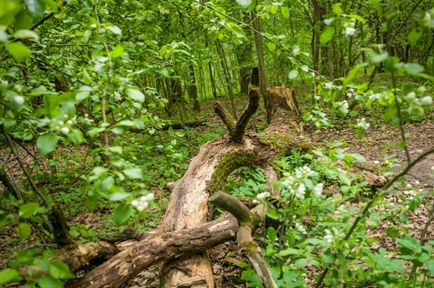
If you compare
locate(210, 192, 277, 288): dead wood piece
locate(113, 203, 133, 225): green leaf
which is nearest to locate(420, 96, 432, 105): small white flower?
locate(210, 192, 277, 288): dead wood piece

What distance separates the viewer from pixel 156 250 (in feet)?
9.58

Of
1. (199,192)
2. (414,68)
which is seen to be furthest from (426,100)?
(199,192)

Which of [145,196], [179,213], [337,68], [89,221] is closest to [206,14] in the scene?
[179,213]

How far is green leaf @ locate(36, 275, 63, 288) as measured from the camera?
1.48 m

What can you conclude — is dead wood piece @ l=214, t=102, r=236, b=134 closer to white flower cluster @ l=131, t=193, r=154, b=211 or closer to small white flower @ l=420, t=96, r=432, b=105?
small white flower @ l=420, t=96, r=432, b=105

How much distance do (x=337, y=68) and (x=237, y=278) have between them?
9.20 meters

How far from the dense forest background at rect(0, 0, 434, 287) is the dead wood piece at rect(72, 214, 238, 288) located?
6 cm

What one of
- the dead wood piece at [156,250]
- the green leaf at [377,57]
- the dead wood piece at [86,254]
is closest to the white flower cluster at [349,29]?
the green leaf at [377,57]

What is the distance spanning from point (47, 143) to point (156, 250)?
1711mm

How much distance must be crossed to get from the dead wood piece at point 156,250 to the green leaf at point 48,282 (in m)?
1.15

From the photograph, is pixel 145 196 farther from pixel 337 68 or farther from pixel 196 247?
pixel 337 68

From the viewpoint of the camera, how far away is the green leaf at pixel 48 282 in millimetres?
1482

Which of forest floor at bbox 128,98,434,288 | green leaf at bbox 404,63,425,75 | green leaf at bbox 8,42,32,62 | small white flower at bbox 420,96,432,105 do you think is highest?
green leaf at bbox 8,42,32,62

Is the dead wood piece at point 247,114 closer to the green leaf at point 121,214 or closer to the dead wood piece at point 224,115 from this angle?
the dead wood piece at point 224,115
